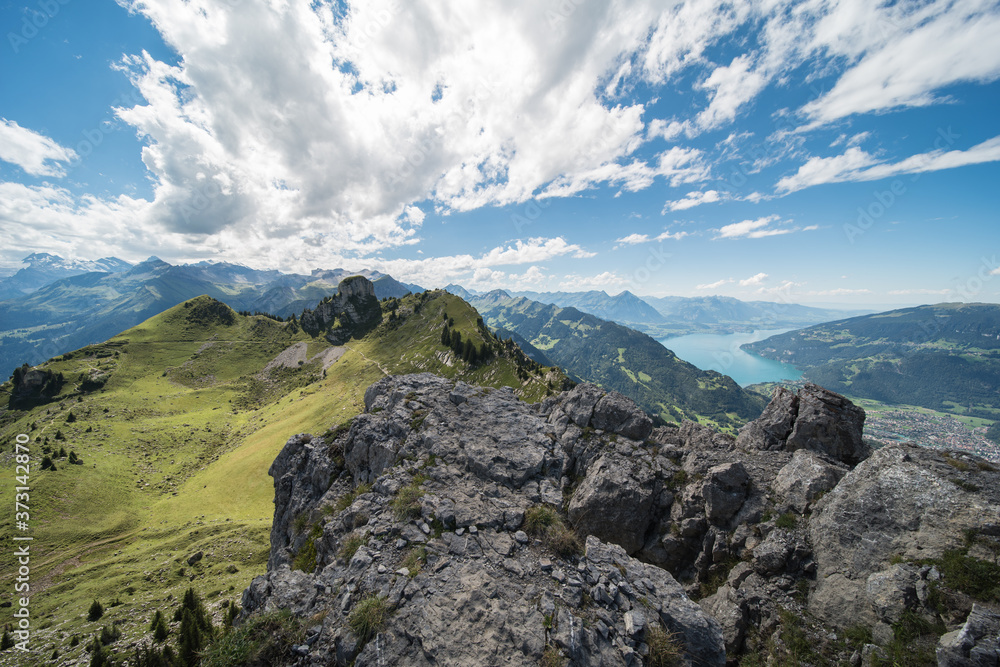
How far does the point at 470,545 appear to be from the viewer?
13.2 m

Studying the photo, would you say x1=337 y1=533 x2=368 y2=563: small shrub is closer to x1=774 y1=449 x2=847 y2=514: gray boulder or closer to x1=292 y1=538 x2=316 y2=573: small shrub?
x1=292 y1=538 x2=316 y2=573: small shrub

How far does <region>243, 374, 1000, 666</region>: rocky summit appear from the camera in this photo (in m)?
9.87

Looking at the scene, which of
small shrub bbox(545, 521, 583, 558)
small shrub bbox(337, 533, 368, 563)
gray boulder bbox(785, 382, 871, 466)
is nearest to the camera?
small shrub bbox(545, 521, 583, 558)

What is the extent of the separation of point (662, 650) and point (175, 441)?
4905 inches

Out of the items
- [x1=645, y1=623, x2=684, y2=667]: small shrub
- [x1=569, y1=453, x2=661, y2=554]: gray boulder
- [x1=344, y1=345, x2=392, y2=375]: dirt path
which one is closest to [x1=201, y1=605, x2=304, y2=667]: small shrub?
[x1=645, y1=623, x2=684, y2=667]: small shrub

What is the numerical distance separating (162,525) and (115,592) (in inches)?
940

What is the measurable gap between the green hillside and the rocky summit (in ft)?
103

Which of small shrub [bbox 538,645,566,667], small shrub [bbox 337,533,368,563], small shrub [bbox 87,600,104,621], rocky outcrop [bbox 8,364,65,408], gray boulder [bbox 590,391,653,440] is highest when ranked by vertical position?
gray boulder [bbox 590,391,653,440]

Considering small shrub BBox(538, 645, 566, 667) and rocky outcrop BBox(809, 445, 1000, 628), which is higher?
rocky outcrop BBox(809, 445, 1000, 628)

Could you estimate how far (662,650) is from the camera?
9984 millimetres

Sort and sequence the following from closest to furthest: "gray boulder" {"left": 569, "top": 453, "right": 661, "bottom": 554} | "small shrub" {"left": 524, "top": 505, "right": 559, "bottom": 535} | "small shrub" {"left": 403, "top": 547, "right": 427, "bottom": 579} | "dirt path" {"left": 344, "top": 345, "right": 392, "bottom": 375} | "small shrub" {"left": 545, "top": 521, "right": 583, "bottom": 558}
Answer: "small shrub" {"left": 403, "top": 547, "right": 427, "bottom": 579} → "small shrub" {"left": 545, "top": 521, "right": 583, "bottom": 558} → "small shrub" {"left": 524, "top": 505, "right": 559, "bottom": 535} → "gray boulder" {"left": 569, "top": 453, "right": 661, "bottom": 554} → "dirt path" {"left": 344, "top": 345, "right": 392, "bottom": 375}

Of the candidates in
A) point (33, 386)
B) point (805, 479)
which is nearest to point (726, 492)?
point (805, 479)

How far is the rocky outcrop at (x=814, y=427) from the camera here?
55.9ft

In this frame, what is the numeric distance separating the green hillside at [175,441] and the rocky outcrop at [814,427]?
47.9 meters
